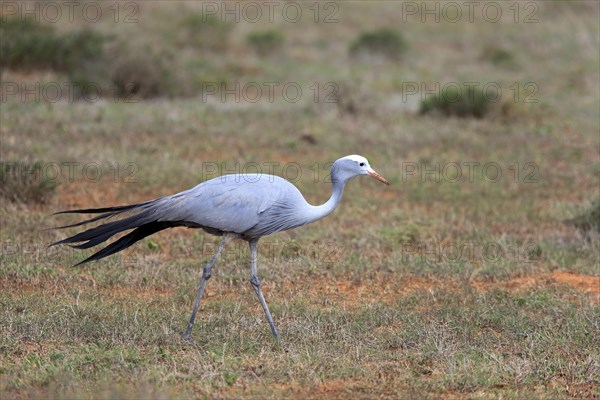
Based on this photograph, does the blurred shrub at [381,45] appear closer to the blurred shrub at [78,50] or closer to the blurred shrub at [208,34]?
the blurred shrub at [208,34]

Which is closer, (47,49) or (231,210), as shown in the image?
(231,210)

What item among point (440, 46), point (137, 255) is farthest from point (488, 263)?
point (440, 46)

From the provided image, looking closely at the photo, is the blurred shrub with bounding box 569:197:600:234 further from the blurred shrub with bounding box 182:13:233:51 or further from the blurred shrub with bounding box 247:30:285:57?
the blurred shrub with bounding box 182:13:233:51

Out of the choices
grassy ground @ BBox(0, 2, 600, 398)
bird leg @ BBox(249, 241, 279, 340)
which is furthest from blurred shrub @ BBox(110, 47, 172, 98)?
bird leg @ BBox(249, 241, 279, 340)

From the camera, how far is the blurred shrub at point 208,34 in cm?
2322

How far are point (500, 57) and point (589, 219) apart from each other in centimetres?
1258

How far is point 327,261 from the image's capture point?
9359mm

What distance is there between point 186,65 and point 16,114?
240 inches

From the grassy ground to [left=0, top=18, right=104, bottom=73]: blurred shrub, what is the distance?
0.33 meters

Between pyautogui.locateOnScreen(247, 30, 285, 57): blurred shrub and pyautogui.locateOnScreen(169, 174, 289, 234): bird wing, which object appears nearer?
pyautogui.locateOnScreen(169, 174, 289, 234): bird wing

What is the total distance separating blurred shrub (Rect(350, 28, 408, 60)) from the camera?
23.2 metres

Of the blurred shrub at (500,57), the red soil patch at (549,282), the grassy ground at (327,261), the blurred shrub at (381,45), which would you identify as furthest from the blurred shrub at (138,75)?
the red soil patch at (549,282)

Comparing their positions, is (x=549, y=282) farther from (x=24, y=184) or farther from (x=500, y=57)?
(x=500, y=57)

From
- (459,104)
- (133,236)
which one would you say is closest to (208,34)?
(459,104)
